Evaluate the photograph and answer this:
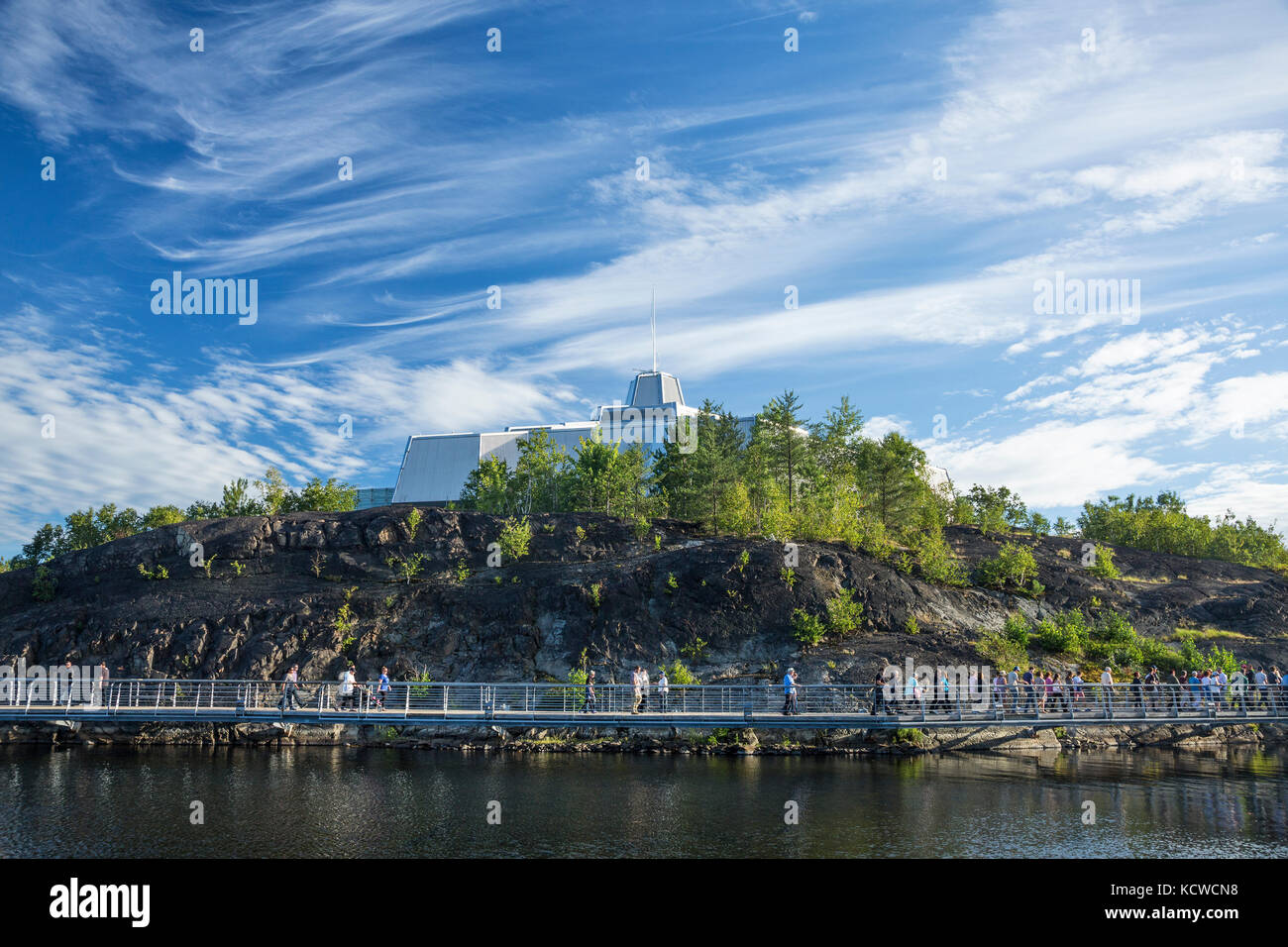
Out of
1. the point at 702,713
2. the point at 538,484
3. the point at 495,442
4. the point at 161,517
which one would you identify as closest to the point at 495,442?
the point at 495,442

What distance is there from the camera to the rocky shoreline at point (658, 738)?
41.2m

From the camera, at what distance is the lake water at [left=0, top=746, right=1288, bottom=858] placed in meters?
21.5

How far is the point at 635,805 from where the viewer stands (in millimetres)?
26766

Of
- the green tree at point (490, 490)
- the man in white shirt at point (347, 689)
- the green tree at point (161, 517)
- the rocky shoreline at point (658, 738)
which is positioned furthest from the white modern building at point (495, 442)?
the man in white shirt at point (347, 689)

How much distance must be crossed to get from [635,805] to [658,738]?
52.4ft

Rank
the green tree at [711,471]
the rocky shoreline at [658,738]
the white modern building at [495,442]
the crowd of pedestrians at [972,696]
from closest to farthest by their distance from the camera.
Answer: the crowd of pedestrians at [972,696]
the rocky shoreline at [658,738]
the green tree at [711,471]
the white modern building at [495,442]

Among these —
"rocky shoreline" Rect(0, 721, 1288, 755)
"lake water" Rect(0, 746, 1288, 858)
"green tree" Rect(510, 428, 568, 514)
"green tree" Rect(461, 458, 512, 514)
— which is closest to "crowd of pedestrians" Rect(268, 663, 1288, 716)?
"lake water" Rect(0, 746, 1288, 858)

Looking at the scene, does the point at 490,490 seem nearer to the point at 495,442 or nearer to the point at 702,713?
the point at 495,442

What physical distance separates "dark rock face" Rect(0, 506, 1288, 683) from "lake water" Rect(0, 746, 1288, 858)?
9.68 metres

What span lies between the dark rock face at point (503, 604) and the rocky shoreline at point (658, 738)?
13.7 ft

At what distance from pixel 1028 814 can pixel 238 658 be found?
1723 inches

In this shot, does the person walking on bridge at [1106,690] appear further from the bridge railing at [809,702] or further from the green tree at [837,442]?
the green tree at [837,442]

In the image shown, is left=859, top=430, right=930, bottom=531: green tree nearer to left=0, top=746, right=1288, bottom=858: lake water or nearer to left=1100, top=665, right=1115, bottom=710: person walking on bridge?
left=1100, top=665, right=1115, bottom=710: person walking on bridge
